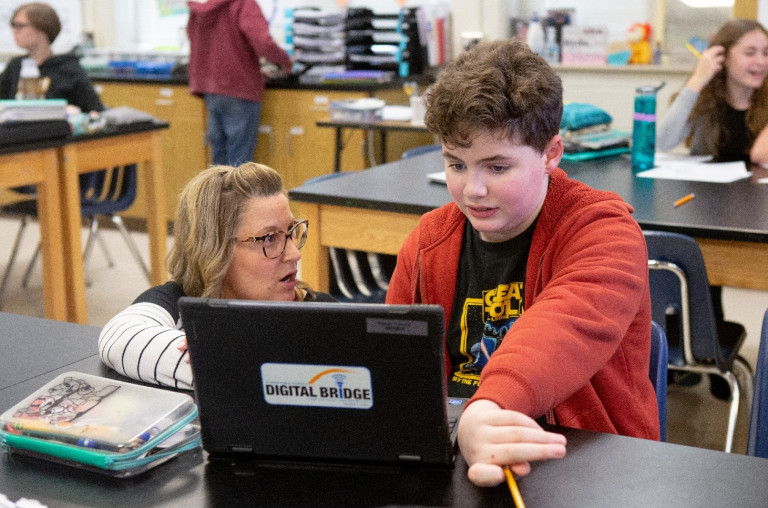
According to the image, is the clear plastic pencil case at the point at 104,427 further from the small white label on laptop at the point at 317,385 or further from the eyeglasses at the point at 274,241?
the eyeglasses at the point at 274,241

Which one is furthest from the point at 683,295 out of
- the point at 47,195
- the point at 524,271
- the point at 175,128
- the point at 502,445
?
the point at 175,128

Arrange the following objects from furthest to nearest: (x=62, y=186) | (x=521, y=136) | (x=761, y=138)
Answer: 1. (x=62, y=186)
2. (x=761, y=138)
3. (x=521, y=136)

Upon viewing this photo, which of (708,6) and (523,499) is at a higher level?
(708,6)

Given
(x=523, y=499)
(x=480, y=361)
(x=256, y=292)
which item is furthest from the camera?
(x=256, y=292)

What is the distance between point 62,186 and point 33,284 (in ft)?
3.79

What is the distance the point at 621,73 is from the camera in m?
5.14

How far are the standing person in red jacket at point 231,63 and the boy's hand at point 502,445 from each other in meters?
4.21

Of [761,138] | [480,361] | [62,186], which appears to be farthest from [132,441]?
[62,186]

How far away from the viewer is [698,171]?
256cm

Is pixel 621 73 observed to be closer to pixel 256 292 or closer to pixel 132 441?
pixel 256 292

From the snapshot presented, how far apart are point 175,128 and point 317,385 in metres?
4.74

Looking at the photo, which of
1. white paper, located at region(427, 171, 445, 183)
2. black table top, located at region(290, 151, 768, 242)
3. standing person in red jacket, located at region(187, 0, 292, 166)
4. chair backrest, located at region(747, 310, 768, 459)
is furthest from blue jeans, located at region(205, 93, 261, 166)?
chair backrest, located at region(747, 310, 768, 459)

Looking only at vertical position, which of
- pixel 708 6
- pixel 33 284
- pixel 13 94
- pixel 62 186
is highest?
pixel 708 6

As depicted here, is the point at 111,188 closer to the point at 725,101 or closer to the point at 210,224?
the point at 725,101
